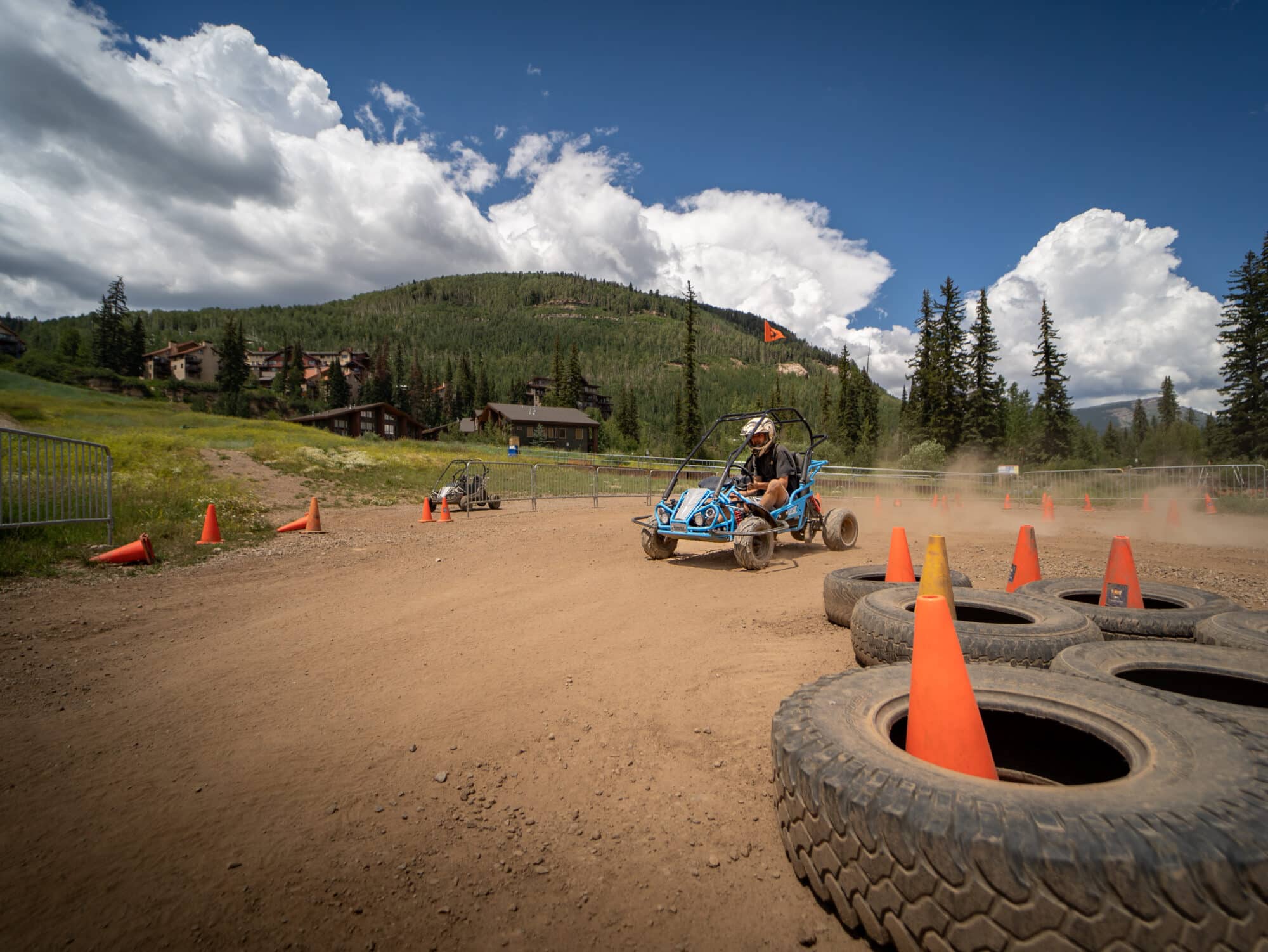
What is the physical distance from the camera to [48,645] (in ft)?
15.6

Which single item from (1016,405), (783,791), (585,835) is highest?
(1016,405)

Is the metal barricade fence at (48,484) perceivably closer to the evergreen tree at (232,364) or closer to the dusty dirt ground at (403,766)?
the dusty dirt ground at (403,766)

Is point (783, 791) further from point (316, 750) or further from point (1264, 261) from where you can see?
point (1264, 261)

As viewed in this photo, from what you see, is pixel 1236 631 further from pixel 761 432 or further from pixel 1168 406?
pixel 1168 406

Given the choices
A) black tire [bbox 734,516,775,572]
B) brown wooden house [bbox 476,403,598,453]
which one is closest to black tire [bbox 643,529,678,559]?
black tire [bbox 734,516,775,572]

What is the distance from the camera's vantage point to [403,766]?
287 centimetres

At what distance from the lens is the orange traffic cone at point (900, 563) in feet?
18.0

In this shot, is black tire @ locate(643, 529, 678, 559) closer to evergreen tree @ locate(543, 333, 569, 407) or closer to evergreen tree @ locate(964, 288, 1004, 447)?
evergreen tree @ locate(964, 288, 1004, 447)

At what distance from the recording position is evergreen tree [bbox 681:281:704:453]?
2468 inches

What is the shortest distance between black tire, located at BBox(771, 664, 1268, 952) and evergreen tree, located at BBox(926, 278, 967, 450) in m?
53.7

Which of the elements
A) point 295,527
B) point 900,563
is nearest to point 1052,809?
point 900,563

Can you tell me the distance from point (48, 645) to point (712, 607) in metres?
5.64

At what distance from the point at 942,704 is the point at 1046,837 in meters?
0.67

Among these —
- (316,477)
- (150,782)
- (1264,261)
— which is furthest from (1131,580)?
(1264,261)
